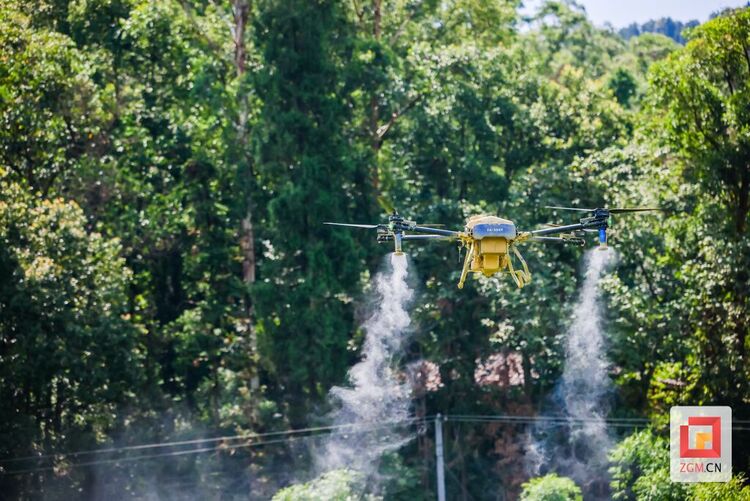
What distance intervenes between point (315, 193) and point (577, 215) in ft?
21.3

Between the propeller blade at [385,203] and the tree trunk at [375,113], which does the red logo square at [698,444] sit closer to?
the propeller blade at [385,203]

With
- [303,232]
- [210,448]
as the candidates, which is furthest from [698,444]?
[210,448]

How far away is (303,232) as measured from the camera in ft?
104

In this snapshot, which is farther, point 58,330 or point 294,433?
point 294,433

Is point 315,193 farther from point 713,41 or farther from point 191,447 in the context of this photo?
point 713,41

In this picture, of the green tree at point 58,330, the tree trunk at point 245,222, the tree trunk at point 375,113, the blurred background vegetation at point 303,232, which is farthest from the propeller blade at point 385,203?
the green tree at point 58,330

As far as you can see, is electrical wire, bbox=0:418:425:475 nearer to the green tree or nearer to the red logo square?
the green tree

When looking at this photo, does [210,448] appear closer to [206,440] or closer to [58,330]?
[206,440]

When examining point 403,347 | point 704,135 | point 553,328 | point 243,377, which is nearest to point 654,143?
point 704,135

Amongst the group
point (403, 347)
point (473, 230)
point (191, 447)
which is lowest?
point (191, 447)

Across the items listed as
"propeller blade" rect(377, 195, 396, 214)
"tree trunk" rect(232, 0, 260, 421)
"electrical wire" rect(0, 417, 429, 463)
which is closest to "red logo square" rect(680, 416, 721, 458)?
"electrical wire" rect(0, 417, 429, 463)

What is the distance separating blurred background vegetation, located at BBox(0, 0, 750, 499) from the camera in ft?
91.5

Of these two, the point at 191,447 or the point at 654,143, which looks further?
the point at 191,447

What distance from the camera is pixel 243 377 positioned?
1284 inches
